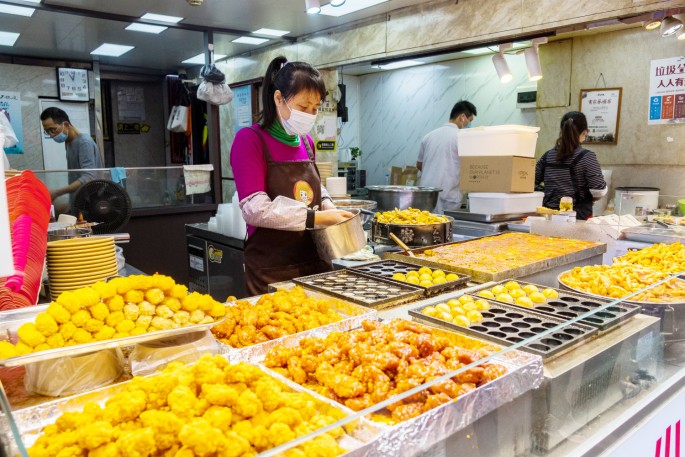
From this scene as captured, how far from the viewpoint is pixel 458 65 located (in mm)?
A: 7574

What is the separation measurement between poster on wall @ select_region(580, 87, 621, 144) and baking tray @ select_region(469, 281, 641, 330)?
4.75 m

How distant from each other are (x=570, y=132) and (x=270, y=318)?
3.87 meters

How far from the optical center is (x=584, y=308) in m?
1.72

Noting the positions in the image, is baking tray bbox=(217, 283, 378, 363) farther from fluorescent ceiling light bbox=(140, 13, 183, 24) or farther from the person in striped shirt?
fluorescent ceiling light bbox=(140, 13, 183, 24)

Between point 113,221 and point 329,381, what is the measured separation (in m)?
3.09

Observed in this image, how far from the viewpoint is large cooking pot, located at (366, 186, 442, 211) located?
4.26 meters

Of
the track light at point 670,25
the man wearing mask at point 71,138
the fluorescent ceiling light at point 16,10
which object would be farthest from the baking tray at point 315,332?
the fluorescent ceiling light at point 16,10

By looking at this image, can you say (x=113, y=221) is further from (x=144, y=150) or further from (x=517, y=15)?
(x=144, y=150)

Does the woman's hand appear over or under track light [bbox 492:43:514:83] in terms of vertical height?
under

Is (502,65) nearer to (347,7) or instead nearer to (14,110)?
(347,7)

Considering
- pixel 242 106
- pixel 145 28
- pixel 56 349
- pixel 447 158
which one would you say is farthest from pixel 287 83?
pixel 242 106

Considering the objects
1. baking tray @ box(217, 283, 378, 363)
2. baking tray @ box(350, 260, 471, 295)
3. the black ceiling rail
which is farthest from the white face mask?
the black ceiling rail

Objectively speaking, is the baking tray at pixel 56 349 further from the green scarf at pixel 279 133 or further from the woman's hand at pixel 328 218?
the green scarf at pixel 279 133

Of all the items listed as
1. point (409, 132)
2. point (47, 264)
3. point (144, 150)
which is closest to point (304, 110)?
point (47, 264)
